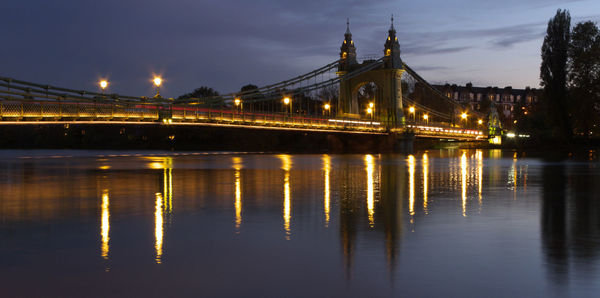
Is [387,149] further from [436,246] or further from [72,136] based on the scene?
[436,246]

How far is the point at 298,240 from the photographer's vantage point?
11.9 meters

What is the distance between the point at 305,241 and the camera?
38.7 ft

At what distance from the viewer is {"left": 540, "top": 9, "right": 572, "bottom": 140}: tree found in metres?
84.2

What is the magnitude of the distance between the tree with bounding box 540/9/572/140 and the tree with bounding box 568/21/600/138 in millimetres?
1636

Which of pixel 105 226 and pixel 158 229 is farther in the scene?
pixel 105 226

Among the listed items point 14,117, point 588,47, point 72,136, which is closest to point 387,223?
point 14,117

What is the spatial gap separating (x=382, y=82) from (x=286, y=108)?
18.3 meters

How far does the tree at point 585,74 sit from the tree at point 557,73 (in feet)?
5.37

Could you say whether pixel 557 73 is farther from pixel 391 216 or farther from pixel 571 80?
pixel 391 216

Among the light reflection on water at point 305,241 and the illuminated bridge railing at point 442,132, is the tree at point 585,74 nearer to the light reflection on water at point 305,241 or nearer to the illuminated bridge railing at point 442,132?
the illuminated bridge railing at point 442,132

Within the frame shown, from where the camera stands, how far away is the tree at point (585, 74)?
8450 centimetres

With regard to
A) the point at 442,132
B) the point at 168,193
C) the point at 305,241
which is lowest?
the point at 305,241

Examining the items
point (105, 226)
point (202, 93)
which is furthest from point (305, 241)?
point (202, 93)

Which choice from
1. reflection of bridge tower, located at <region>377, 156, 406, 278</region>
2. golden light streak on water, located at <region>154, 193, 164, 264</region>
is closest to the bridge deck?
reflection of bridge tower, located at <region>377, 156, 406, 278</region>
